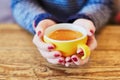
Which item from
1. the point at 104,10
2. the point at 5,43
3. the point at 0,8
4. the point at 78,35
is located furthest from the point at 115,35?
the point at 0,8

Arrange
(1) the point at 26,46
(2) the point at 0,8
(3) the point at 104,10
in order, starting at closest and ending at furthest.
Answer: (1) the point at 26,46
(3) the point at 104,10
(2) the point at 0,8

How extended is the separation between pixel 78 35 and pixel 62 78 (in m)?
0.13

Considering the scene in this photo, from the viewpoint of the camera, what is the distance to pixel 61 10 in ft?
3.06

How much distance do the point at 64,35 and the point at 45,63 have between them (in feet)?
0.33

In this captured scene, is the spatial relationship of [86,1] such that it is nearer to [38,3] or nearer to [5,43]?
[38,3]

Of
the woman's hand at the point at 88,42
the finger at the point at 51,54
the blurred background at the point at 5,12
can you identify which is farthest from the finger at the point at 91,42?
the blurred background at the point at 5,12

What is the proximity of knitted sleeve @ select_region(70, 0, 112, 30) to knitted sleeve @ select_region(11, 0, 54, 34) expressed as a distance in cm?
13

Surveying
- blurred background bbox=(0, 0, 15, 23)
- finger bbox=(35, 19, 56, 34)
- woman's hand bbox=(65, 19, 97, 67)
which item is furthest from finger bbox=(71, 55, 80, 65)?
blurred background bbox=(0, 0, 15, 23)

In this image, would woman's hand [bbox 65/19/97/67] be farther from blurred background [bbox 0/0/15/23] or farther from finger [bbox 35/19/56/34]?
blurred background [bbox 0/0/15/23]

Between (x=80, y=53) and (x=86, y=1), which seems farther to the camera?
(x=86, y=1)

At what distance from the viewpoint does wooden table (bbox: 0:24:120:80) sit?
652 millimetres

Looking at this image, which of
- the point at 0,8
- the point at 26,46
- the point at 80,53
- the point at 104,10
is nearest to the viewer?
the point at 80,53

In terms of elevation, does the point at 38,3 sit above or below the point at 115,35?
above

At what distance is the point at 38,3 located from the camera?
93cm
